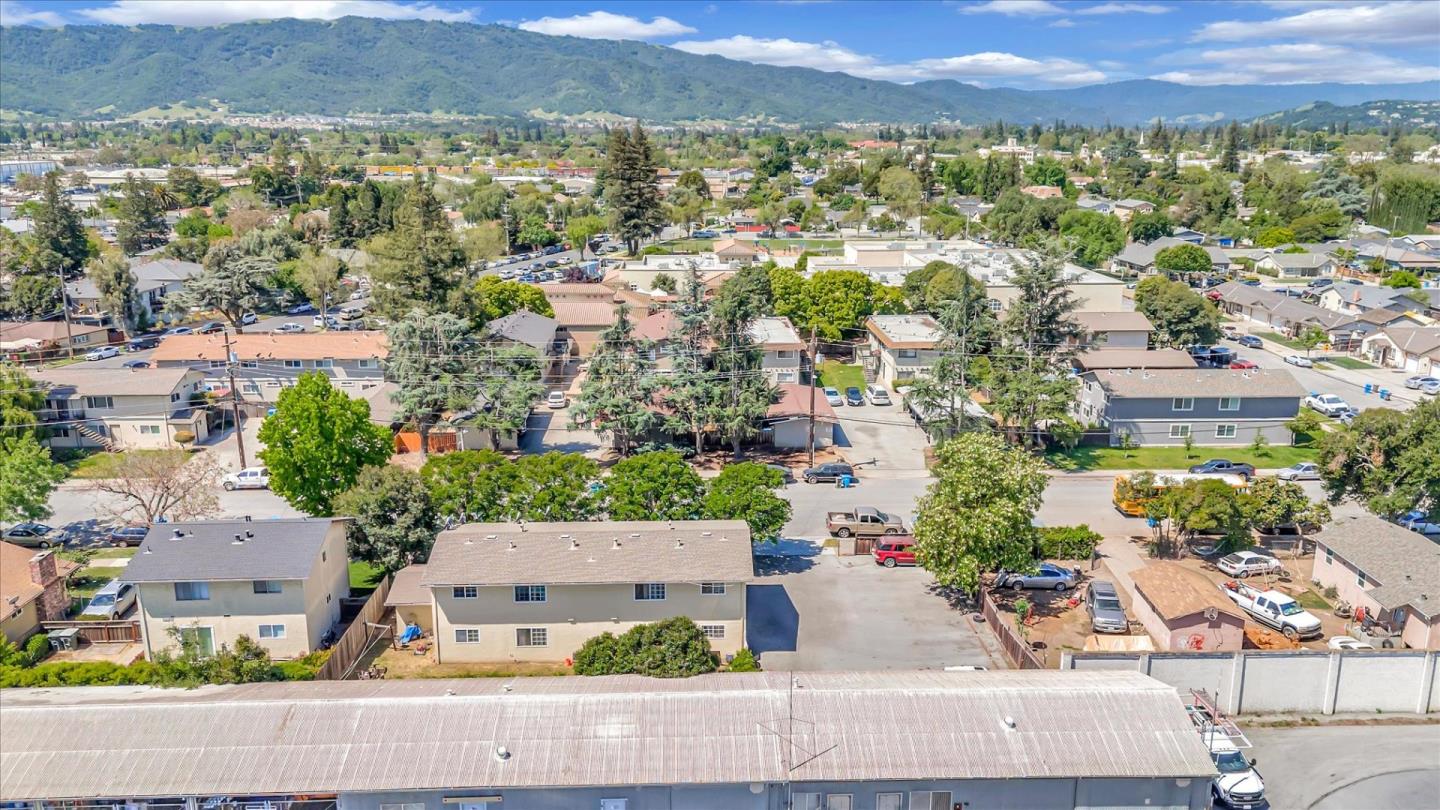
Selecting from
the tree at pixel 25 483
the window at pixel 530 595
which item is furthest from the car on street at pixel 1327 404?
the tree at pixel 25 483

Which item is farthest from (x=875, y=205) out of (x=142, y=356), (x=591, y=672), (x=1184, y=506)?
(x=591, y=672)

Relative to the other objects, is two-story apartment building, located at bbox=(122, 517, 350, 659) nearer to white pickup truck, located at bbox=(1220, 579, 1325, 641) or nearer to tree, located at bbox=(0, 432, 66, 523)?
tree, located at bbox=(0, 432, 66, 523)

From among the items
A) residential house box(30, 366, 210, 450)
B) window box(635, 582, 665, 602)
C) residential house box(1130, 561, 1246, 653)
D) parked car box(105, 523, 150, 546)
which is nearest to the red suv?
residential house box(1130, 561, 1246, 653)

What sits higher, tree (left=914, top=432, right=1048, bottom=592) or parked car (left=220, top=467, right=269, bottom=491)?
tree (left=914, top=432, right=1048, bottom=592)

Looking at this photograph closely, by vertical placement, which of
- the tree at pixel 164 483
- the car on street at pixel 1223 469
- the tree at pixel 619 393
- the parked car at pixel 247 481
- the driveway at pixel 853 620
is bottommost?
the driveway at pixel 853 620

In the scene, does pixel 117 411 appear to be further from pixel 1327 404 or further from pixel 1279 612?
pixel 1327 404

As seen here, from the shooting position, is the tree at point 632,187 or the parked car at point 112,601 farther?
the tree at point 632,187

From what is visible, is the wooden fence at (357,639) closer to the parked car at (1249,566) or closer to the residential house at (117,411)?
the residential house at (117,411)
